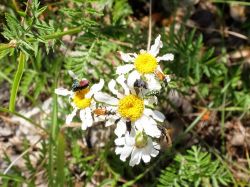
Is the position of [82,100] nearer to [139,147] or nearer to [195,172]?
[139,147]

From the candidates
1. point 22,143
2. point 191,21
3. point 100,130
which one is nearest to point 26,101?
point 22,143

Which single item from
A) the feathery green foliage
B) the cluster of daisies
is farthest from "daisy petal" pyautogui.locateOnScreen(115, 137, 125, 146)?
the feathery green foliage

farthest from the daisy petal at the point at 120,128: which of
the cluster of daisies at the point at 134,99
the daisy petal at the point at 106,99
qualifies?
the daisy petal at the point at 106,99

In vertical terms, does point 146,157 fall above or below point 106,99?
below

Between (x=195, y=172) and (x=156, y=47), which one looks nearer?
(x=156, y=47)

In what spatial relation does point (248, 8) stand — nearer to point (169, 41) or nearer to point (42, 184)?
point (169, 41)

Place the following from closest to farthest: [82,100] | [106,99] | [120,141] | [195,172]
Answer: [106,99]
[82,100]
[120,141]
[195,172]

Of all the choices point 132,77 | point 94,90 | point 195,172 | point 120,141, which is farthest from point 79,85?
point 195,172
